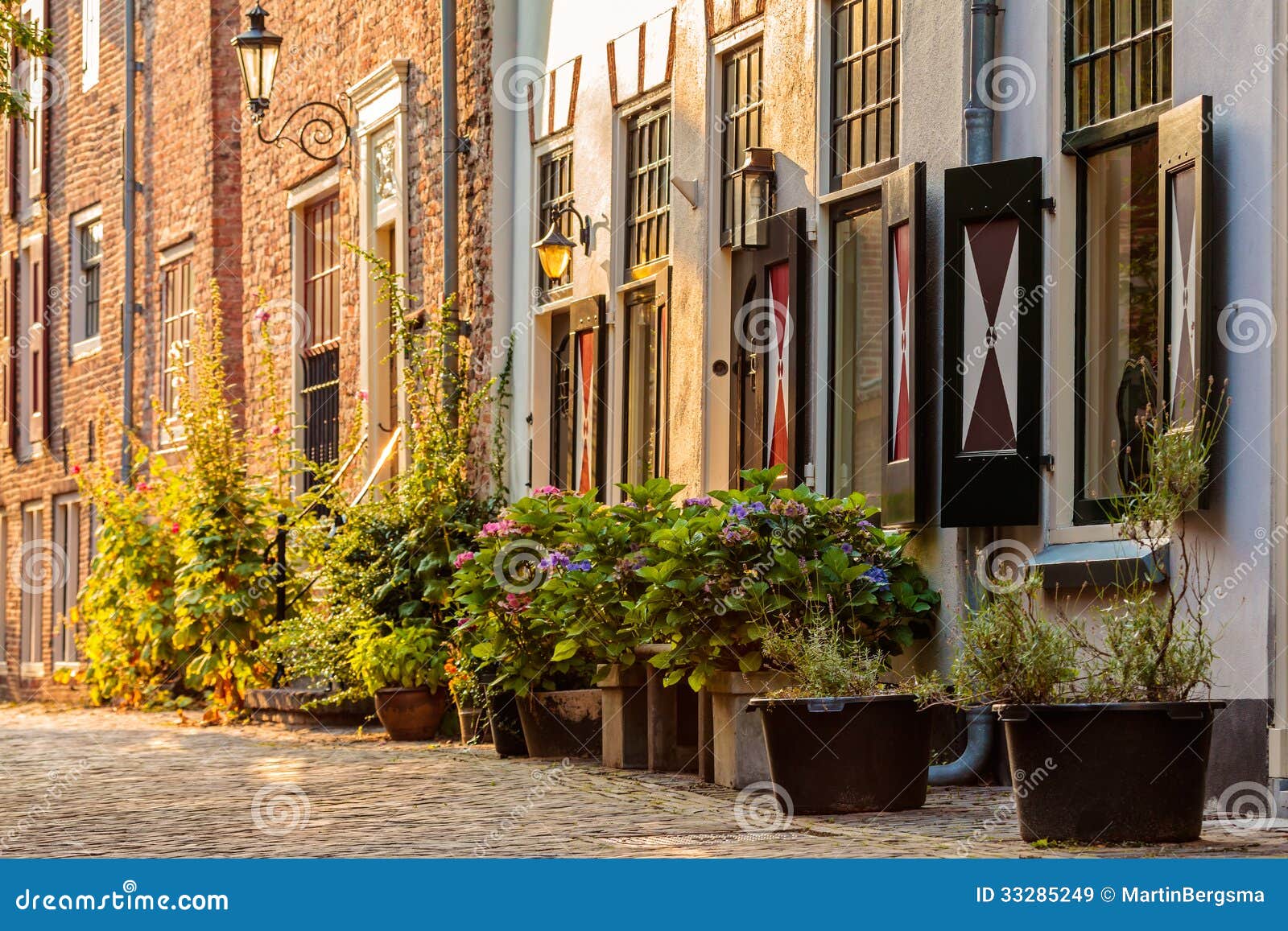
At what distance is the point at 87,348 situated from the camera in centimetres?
2439

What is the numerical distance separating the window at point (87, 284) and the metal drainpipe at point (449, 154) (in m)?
9.96

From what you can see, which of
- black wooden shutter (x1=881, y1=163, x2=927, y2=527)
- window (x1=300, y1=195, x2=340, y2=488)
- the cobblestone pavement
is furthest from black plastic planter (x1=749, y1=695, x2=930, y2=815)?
window (x1=300, y1=195, x2=340, y2=488)

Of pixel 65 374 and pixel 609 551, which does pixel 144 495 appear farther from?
pixel 609 551

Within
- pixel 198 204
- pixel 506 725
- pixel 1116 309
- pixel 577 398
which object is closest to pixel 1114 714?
pixel 1116 309

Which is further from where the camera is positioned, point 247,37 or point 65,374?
point 65,374

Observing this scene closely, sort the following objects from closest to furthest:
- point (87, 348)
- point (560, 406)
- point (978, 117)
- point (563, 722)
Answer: point (978, 117)
point (563, 722)
point (560, 406)
point (87, 348)

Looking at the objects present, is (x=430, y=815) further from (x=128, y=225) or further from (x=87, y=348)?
(x=87, y=348)

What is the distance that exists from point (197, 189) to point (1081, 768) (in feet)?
52.8

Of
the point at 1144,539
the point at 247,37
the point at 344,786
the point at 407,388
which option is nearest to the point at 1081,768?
the point at 1144,539

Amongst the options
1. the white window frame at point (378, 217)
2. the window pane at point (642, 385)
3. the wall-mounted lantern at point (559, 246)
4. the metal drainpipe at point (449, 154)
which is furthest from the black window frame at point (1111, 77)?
the white window frame at point (378, 217)

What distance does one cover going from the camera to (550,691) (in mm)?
11297

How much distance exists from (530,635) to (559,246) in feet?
11.3

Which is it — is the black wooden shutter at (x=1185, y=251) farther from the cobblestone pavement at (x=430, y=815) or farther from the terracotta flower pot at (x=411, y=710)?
the terracotta flower pot at (x=411, y=710)
